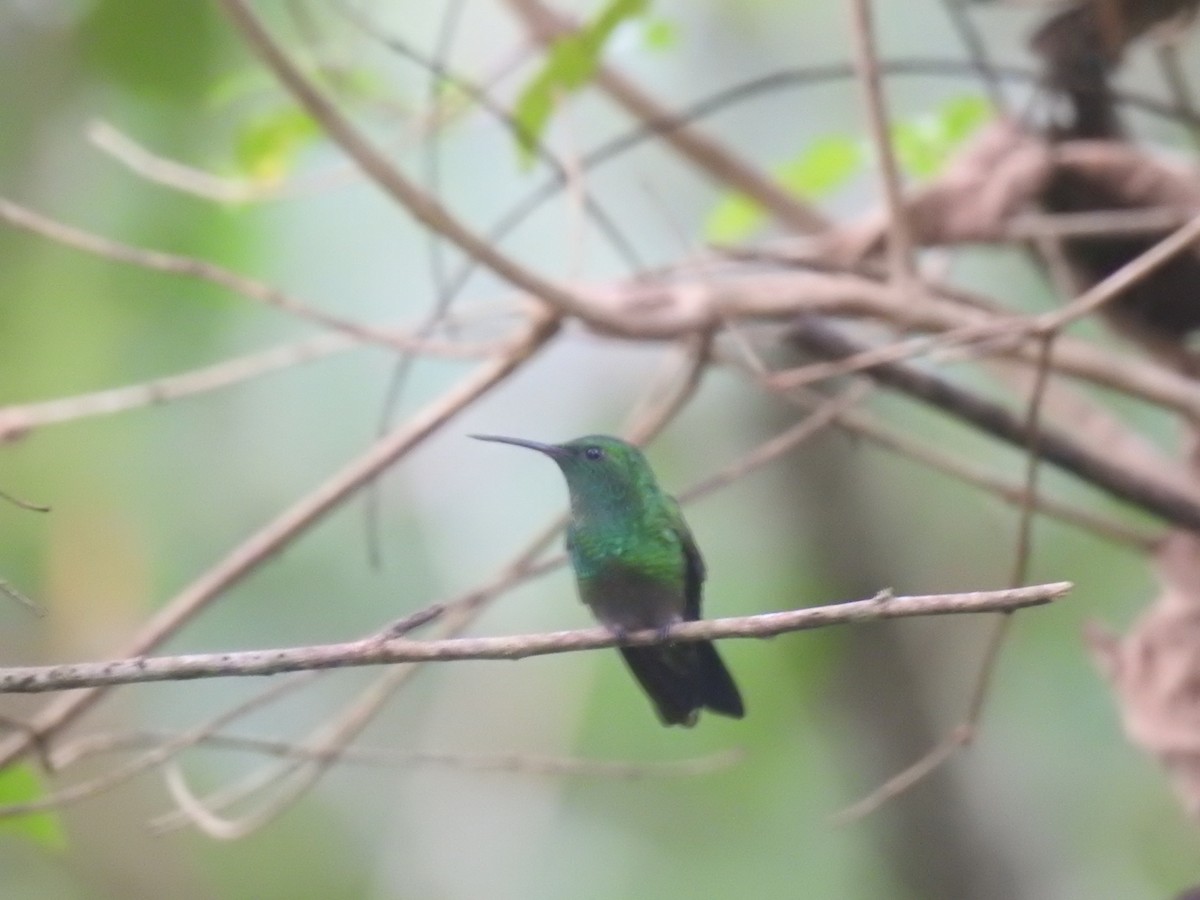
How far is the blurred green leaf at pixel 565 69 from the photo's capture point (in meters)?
1.65

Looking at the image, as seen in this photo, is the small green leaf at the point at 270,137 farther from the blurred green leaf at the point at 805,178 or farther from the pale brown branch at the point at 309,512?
the blurred green leaf at the point at 805,178

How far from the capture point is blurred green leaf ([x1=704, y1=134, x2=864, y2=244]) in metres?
2.41

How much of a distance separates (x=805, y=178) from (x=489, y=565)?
4.31ft

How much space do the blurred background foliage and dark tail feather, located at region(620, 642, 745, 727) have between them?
6.05 ft

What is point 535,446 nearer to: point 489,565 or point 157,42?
point 489,565

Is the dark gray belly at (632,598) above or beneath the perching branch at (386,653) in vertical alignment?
beneath

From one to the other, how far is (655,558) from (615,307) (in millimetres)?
657

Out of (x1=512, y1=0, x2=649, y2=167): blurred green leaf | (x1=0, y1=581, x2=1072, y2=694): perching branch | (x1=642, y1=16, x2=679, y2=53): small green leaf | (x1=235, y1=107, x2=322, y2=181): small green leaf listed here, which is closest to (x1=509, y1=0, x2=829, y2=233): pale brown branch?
(x1=642, y1=16, x2=679, y2=53): small green leaf

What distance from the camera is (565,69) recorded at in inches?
66.8

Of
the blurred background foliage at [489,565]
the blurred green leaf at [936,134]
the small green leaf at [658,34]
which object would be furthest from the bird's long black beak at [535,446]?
the blurred background foliage at [489,565]

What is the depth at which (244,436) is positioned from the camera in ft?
11.7

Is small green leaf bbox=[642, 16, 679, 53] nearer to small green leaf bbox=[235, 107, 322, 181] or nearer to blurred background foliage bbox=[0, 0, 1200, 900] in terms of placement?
small green leaf bbox=[235, 107, 322, 181]

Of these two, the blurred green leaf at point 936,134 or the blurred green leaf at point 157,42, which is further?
the blurred green leaf at point 157,42

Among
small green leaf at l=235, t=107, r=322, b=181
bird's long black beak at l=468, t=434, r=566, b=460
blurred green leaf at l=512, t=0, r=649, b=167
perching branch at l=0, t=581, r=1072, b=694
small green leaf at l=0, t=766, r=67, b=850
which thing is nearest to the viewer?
perching branch at l=0, t=581, r=1072, b=694
